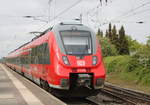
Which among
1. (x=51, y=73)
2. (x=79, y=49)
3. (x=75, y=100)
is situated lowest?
(x=75, y=100)

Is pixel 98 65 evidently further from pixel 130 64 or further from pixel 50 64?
pixel 130 64

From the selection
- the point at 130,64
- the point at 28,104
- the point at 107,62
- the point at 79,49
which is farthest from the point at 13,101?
the point at 107,62

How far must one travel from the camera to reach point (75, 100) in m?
14.1

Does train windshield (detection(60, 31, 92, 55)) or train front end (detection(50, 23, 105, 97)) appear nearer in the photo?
train front end (detection(50, 23, 105, 97))

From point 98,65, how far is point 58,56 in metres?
1.72

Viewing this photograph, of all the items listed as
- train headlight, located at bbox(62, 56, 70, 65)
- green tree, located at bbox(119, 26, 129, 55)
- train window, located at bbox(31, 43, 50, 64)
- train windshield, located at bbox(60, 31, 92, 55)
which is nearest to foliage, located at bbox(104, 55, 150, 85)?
train window, located at bbox(31, 43, 50, 64)

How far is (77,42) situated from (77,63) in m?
1.14

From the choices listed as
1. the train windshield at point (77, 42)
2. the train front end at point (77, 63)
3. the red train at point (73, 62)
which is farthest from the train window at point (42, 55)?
the train windshield at point (77, 42)

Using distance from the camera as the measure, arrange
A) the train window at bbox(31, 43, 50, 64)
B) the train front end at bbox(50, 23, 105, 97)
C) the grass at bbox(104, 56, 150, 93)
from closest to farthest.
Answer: the train front end at bbox(50, 23, 105, 97) < the train window at bbox(31, 43, 50, 64) < the grass at bbox(104, 56, 150, 93)

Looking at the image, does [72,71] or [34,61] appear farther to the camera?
[34,61]

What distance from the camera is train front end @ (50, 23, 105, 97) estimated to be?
12.5 meters

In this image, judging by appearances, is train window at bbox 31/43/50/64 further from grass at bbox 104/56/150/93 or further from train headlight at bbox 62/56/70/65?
grass at bbox 104/56/150/93

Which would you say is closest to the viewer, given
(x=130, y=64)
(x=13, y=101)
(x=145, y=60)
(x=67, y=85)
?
(x=13, y=101)

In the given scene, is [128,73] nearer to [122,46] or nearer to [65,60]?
[65,60]
